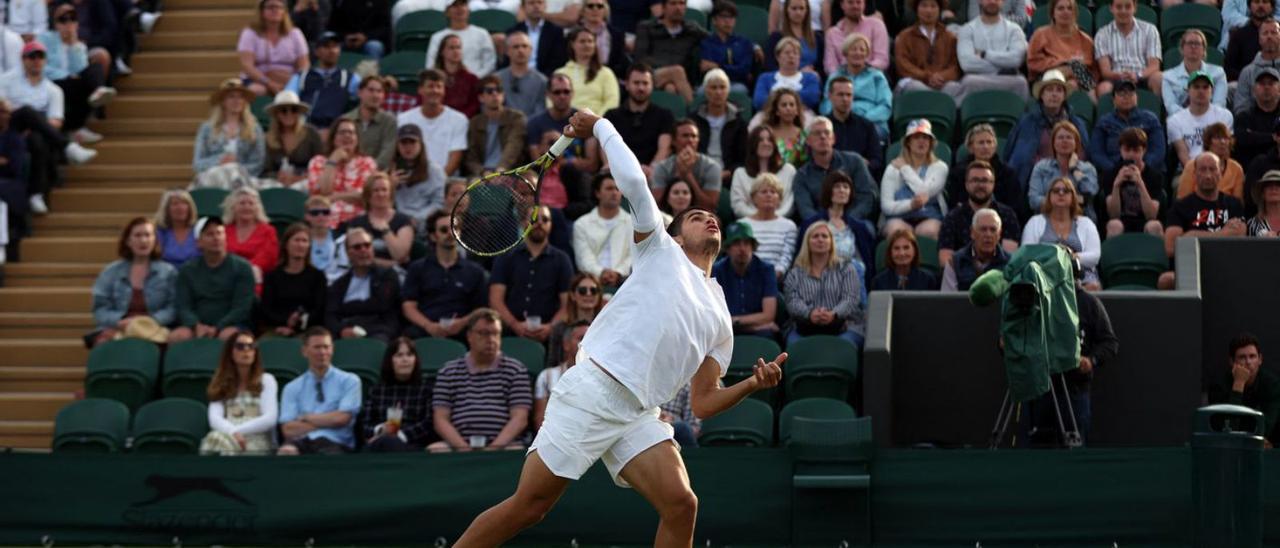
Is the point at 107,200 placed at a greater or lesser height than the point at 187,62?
lesser

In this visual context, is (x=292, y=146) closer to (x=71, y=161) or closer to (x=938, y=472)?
(x=71, y=161)

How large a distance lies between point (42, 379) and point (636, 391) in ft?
29.1

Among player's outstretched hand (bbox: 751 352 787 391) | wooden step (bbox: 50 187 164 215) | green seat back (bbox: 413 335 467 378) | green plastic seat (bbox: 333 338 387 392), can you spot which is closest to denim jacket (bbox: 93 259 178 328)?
green plastic seat (bbox: 333 338 387 392)

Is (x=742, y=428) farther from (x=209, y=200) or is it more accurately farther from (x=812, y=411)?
(x=209, y=200)

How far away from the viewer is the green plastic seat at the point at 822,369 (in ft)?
42.2

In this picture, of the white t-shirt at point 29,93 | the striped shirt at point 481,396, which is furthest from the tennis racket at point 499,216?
the white t-shirt at point 29,93

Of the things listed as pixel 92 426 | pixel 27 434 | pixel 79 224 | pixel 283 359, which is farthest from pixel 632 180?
pixel 79 224

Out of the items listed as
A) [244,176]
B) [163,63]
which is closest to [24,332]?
[244,176]

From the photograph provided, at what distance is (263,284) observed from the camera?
14.2 metres

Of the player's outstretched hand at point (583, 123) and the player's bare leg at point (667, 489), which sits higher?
the player's outstretched hand at point (583, 123)

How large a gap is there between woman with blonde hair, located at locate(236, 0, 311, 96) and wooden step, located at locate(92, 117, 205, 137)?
2.73ft

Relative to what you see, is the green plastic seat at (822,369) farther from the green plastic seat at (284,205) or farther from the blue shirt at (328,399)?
the green plastic seat at (284,205)

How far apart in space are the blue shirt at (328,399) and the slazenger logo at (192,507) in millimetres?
1558

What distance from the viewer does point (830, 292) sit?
1338 centimetres
